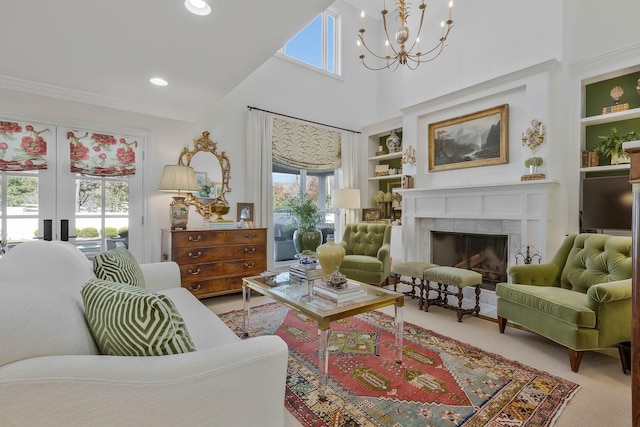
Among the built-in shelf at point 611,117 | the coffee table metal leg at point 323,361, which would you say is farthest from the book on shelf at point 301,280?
the built-in shelf at point 611,117

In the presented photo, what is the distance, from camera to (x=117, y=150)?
3615 mm

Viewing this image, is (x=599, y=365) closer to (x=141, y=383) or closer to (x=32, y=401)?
(x=141, y=383)

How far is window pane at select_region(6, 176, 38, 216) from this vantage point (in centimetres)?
306

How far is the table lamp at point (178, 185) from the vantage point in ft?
11.9

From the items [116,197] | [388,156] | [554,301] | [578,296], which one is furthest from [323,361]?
[388,156]

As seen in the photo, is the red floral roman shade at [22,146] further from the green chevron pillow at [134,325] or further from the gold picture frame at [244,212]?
the green chevron pillow at [134,325]

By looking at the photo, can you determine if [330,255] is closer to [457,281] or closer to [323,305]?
[323,305]

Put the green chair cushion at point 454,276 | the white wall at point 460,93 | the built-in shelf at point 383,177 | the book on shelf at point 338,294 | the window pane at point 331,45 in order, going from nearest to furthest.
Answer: the book on shelf at point 338,294 → the green chair cushion at point 454,276 → the white wall at point 460,93 → the built-in shelf at point 383,177 → the window pane at point 331,45

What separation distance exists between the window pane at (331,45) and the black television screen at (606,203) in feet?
14.4

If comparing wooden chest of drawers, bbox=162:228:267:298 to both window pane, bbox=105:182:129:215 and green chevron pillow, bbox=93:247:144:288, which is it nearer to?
window pane, bbox=105:182:129:215

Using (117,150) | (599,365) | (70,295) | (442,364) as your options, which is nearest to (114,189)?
(117,150)

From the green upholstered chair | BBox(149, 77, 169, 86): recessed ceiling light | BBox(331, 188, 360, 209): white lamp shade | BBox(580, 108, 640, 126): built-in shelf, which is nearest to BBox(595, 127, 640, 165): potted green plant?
BBox(580, 108, 640, 126): built-in shelf

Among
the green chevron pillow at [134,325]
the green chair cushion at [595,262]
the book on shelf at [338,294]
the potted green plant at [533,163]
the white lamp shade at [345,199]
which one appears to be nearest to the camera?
the green chevron pillow at [134,325]

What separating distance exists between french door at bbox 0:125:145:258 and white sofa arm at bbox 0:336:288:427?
3.04m
